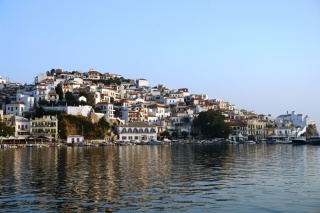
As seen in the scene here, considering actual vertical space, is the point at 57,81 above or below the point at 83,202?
above

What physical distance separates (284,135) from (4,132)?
85.4 metres

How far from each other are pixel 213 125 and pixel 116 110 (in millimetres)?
26282

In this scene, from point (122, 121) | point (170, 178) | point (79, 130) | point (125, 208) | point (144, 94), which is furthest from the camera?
point (144, 94)

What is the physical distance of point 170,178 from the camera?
25672 millimetres

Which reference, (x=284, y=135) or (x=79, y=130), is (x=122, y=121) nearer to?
(x=79, y=130)

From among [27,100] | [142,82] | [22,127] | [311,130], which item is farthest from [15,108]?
[311,130]

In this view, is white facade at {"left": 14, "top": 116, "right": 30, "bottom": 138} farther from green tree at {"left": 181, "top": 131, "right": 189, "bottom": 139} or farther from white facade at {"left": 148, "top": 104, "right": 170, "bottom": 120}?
green tree at {"left": 181, "top": 131, "right": 189, "bottom": 139}

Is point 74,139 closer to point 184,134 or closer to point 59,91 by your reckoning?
point 59,91

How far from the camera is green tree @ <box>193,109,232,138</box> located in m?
110


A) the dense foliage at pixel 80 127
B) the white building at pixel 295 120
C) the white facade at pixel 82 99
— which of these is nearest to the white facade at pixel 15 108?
the dense foliage at pixel 80 127

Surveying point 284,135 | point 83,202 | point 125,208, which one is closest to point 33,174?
point 83,202

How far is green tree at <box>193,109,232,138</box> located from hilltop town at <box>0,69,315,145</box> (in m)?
4.81

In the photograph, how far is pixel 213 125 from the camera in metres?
A: 110

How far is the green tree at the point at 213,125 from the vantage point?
110 metres
